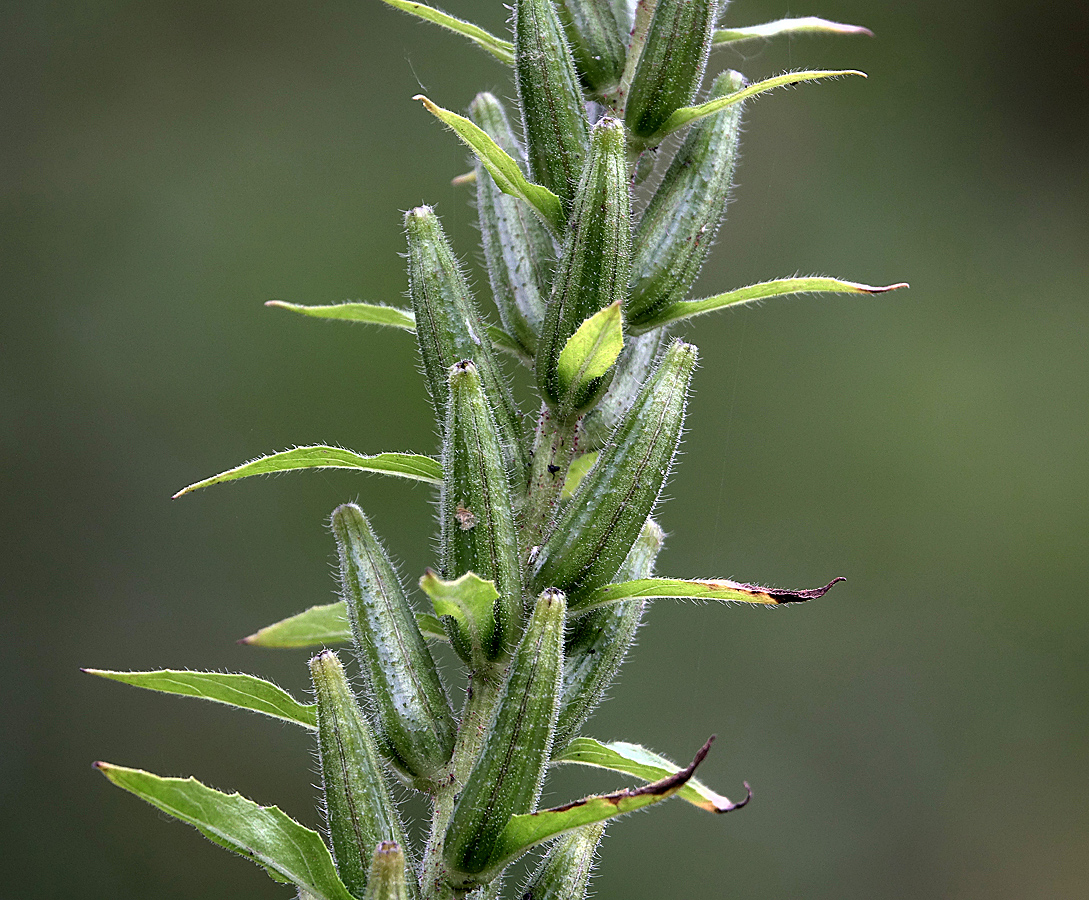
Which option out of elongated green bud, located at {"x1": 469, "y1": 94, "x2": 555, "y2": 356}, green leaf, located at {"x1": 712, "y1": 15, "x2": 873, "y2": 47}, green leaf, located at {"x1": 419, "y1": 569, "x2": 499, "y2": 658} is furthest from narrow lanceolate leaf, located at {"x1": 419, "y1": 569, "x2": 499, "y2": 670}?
green leaf, located at {"x1": 712, "y1": 15, "x2": 873, "y2": 47}

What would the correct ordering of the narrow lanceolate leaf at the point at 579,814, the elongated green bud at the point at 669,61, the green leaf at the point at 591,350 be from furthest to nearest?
the elongated green bud at the point at 669,61, the green leaf at the point at 591,350, the narrow lanceolate leaf at the point at 579,814

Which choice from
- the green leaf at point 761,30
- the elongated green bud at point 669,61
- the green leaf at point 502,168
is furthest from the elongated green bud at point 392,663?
the green leaf at point 761,30

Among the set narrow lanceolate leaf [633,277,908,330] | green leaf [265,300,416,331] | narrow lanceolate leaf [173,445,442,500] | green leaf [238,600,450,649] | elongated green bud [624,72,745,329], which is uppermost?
elongated green bud [624,72,745,329]

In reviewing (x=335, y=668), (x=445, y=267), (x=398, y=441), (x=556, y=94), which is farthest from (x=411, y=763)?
(x=398, y=441)

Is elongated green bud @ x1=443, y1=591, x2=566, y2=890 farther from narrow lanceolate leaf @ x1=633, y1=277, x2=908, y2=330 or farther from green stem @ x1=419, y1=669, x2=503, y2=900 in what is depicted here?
narrow lanceolate leaf @ x1=633, y1=277, x2=908, y2=330

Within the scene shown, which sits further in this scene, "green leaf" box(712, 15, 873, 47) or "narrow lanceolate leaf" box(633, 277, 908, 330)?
"green leaf" box(712, 15, 873, 47)

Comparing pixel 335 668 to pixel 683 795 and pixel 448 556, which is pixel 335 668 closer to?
pixel 448 556

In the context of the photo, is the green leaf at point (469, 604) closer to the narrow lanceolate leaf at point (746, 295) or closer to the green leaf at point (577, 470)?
the green leaf at point (577, 470)
